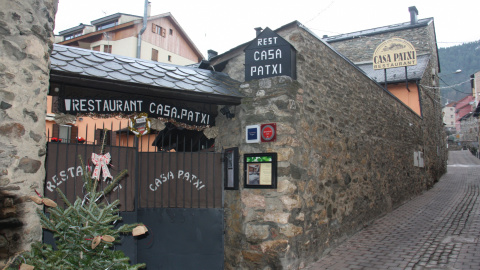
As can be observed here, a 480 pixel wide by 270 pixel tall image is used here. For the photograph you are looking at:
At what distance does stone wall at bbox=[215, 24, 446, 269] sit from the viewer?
16.4ft

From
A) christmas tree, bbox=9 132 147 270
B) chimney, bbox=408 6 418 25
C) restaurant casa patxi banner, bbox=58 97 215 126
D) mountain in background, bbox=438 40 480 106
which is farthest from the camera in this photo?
mountain in background, bbox=438 40 480 106

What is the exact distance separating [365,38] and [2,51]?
19740mm

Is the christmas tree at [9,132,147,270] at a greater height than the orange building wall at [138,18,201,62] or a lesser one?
lesser

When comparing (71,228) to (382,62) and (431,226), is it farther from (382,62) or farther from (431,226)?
(382,62)

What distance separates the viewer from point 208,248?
5141mm

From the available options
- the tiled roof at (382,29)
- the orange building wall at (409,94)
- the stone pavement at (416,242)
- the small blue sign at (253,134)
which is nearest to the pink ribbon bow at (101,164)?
the small blue sign at (253,134)

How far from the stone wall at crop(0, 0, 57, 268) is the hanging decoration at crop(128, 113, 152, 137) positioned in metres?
1.46

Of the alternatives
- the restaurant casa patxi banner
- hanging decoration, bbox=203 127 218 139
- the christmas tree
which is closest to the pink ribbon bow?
the restaurant casa patxi banner

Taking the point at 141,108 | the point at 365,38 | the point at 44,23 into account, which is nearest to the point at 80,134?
the point at 141,108

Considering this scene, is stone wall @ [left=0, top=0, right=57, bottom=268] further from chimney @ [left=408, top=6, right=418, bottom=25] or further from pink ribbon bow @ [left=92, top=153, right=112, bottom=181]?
chimney @ [left=408, top=6, right=418, bottom=25]

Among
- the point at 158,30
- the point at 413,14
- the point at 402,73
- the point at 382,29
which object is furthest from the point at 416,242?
the point at 158,30

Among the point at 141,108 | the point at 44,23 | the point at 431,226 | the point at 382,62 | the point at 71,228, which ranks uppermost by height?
the point at 382,62

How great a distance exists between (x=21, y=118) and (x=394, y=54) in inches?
611

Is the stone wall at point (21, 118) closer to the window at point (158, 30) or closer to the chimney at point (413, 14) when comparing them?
the chimney at point (413, 14)
